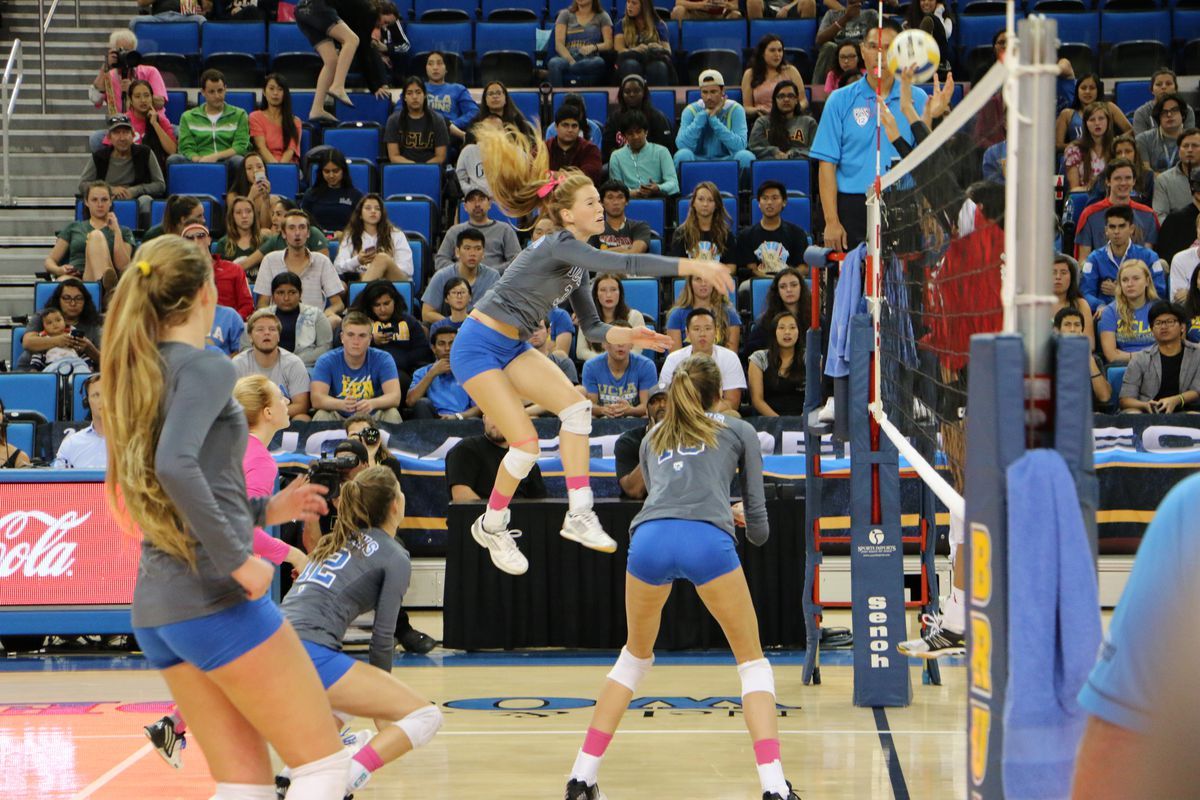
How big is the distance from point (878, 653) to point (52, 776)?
4394 mm

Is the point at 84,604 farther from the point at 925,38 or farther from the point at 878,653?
the point at 925,38

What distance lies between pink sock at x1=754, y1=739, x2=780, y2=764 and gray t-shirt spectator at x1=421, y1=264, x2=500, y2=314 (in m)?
6.25

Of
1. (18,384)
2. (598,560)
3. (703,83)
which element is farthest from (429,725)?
(703,83)

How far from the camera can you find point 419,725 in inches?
225

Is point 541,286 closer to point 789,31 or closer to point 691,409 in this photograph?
point 691,409

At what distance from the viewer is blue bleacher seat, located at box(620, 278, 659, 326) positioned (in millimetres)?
11977

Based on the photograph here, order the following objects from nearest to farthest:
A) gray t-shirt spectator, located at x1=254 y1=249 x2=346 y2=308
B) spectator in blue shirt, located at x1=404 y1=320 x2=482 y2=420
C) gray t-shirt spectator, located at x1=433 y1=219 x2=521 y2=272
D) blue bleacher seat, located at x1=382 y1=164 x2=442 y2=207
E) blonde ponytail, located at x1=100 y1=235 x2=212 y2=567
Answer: blonde ponytail, located at x1=100 y1=235 x2=212 y2=567 < spectator in blue shirt, located at x1=404 y1=320 x2=482 y2=420 < gray t-shirt spectator, located at x1=254 y1=249 x2=346 y2=308 < gray t-shirt spectator, located at x1=433 y1=219 x2=521 y2=272 < blue bleacher seat, located at x1=382 y1=164 x2=442 y2=207

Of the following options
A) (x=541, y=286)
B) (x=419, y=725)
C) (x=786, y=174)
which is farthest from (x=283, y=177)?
(x=419, y=725)

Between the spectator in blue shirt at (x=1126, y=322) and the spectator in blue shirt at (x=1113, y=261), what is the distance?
0.25 m

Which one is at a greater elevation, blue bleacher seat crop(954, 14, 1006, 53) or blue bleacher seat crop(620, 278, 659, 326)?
blue bleacher seat crop(954, 14, 1006, 53)

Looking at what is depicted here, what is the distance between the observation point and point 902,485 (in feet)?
35.0

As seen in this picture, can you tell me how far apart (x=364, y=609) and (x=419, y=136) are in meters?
8.66

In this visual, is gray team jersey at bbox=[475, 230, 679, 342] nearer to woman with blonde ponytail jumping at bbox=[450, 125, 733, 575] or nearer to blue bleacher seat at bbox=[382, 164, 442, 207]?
woman with blonde ponytail jumping at bbox=[450, 125, 733, 575]

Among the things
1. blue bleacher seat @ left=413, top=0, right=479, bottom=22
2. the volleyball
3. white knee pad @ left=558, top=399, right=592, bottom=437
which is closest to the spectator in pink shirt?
white knee pad @ left=558, top=399, right=592, bottom=437
